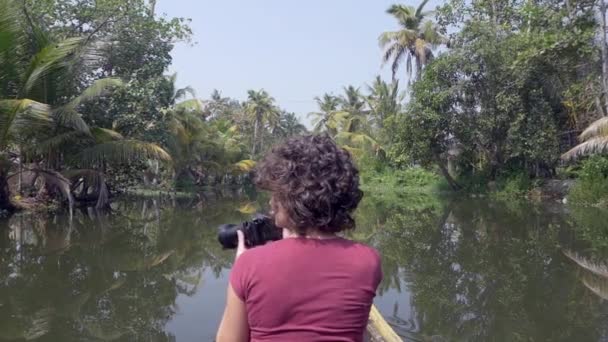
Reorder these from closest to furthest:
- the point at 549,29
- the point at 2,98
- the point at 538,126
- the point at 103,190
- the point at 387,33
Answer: the point at 2,98 < the point at 103,190 < the point at 549,29 < the point at 538,126 < the point at 387,33

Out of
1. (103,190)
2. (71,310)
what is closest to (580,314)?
(71,310)

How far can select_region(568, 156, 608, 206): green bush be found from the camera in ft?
57.0

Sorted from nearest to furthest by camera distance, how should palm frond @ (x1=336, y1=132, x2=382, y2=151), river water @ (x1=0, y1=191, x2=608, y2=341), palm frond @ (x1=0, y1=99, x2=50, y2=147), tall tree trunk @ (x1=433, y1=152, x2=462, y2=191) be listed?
river water @ (x1=0, y1=191, x2=608, y2=341) < palm frond @ (x1=0, y1=99, x2=50, y2=147) < tall tree trunk @ (x1=433, y1=152, x2=462, y2=191) < palm frond @ (x1=336, y1=132, x2=382, y2=151)

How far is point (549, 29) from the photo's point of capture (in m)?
17.2

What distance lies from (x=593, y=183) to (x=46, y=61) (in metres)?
16.1

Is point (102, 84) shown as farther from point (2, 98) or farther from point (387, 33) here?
point (387, 33)

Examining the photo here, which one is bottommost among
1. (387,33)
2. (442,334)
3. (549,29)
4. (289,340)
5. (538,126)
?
(442,334)

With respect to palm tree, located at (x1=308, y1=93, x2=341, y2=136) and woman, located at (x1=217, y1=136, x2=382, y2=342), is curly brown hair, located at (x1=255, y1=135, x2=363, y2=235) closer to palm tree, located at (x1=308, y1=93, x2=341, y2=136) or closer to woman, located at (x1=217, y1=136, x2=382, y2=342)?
woman, located at (x1=217, y1=136, x2=382, y2=342)

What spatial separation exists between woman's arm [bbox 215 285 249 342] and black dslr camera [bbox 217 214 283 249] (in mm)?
313

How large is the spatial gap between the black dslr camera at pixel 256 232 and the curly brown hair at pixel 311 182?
210 mm

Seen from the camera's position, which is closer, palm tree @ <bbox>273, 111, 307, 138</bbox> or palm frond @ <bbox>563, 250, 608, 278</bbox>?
palm frond @ <bbox>563, 250, 608, 278</bbox>

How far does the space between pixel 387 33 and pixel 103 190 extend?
19.4 meters

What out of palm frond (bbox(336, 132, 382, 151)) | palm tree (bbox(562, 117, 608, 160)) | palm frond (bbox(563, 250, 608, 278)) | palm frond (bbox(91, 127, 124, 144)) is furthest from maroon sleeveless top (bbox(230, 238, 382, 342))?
palm frond (bbox(336, 132, 382, 151))

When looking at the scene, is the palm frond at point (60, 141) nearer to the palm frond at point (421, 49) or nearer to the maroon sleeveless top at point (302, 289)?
the maroon sleeveless top at point (302, 289)
